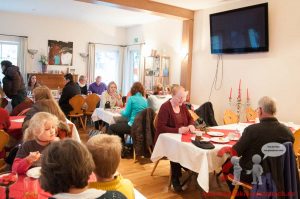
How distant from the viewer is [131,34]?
28.5 feet

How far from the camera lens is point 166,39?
690cm

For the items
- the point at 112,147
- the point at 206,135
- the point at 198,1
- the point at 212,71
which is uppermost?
the point at 198,1

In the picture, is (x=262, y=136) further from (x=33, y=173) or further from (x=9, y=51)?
(x=9, y=51)

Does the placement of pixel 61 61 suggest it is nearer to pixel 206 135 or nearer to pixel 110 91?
pixel 110 91

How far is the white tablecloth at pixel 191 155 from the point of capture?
7.91 ft

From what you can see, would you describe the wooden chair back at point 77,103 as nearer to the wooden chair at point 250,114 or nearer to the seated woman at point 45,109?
the seated woman at point 45,109

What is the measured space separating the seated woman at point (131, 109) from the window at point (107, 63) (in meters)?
4.70

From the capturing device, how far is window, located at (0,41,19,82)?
23.8 feet

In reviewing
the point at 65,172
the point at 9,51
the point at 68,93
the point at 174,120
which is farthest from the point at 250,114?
the point at 9,51

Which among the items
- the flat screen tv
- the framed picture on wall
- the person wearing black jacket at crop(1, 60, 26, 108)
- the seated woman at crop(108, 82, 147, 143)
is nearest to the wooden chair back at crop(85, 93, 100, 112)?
the person wearing black jacket at crop(1, 60, 26, 108)

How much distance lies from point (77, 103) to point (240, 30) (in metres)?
3.60

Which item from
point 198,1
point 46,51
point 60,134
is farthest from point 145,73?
point 60,134

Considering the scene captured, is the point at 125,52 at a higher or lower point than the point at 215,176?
higher

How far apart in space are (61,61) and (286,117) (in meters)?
6.25
